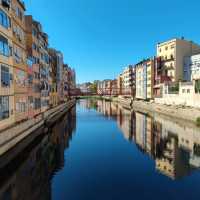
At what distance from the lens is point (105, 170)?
20094 mm

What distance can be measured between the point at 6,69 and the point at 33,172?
12.5 metres

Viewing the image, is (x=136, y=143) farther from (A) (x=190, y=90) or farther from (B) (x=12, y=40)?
(A) (x=190, y=90)

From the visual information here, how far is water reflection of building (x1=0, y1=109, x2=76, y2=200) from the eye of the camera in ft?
50.0

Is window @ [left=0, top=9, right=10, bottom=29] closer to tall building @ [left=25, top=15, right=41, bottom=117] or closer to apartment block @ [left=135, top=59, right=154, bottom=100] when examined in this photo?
tall building @ [left=25, top=15, right=41, bottom=117]

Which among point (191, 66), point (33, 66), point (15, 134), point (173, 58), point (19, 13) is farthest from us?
point (173, 58)

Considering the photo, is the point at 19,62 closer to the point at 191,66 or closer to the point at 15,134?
the point at 15,134

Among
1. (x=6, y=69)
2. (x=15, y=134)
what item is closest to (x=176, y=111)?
(x=15, y=134)

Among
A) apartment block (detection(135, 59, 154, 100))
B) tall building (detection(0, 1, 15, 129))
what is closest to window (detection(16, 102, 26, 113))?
tall building (detection(0, 1, 15, 129))

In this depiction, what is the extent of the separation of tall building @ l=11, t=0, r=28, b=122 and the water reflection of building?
17.9ft

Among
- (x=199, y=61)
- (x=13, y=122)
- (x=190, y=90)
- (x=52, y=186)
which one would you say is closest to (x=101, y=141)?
(x=13, y=122)

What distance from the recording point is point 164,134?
3575 cm

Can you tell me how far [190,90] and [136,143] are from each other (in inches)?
1025

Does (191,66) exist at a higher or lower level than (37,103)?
higher

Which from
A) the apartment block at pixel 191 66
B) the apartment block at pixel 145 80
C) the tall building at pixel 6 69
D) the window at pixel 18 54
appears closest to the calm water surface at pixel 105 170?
the tall building at pixel 6 69
